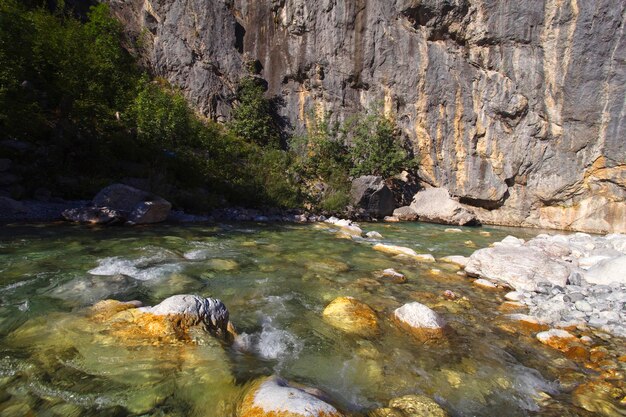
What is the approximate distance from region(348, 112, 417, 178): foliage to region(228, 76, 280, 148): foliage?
583cm

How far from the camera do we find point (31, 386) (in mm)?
2422

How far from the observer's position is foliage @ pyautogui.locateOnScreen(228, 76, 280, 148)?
73.4 feet

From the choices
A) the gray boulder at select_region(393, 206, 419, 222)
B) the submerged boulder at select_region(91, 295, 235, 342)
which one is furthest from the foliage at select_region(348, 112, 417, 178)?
Result: the submerged boulder at select_region(91, 295, 235, 342)

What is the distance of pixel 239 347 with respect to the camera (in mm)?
3299

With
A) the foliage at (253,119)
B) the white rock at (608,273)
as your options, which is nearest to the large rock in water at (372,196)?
the foliage at (253,119)

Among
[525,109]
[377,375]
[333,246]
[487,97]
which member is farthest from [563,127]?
[377,375]

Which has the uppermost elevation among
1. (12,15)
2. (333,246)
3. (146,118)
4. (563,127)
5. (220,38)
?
(220,38)

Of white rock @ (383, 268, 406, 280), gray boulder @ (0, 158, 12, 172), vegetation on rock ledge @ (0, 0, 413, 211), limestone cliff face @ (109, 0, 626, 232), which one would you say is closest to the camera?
white rock @ (383, 268, 406, 280)

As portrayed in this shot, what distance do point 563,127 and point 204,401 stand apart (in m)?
Answer: 22.3

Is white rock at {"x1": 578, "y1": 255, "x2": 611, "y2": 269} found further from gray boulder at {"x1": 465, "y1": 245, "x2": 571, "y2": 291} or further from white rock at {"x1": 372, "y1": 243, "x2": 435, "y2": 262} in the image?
white rock at {"x1": 372, "y1": 243, "x2": 435, "y2": 262}

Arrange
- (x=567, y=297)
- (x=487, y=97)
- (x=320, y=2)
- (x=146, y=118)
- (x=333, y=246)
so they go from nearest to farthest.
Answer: (x=567, y=297) < (x=333, y=246) < (x=146, y=118) < (x=487, y=97) < (x=320, y=2)

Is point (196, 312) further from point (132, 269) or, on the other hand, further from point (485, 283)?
point (485, 283)

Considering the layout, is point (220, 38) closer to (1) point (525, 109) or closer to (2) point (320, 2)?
(2) point (320, 2)

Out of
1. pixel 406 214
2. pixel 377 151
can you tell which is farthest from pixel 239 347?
pixel 377 151
